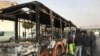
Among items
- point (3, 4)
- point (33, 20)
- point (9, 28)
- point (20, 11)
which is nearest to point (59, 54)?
point (20, 11)

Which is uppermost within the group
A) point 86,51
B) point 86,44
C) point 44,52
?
point 44,52

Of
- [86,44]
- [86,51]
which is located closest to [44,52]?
[86,51]

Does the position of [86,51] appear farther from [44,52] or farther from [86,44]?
Answer: [44,52]

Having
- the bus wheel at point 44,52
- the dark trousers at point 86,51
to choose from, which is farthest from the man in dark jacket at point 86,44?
the bus wheel at point 44,52

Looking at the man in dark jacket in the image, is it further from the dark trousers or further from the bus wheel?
the bus wheel

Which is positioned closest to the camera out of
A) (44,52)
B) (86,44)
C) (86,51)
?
(44,52)

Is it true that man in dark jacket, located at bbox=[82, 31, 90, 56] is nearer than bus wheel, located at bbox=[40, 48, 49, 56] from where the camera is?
No

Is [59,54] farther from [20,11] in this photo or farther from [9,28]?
[9,28]

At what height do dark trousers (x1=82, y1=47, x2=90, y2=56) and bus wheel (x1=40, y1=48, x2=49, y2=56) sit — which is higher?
bus wheel (x1=40, y1=48, x2=49, y2=56)

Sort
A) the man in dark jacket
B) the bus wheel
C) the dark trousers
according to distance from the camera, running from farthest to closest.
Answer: the man in dark jacket
the dark trousers
the bus wheel

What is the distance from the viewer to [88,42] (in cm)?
1764

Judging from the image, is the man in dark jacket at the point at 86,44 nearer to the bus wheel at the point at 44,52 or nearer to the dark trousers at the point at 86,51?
the dark trousers at the point at 86,51

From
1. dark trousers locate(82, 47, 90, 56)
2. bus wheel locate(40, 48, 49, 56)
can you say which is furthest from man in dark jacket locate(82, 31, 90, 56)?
bus wheel locate(40, 48, 49, 56)

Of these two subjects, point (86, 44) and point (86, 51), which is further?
point (86, 44)
